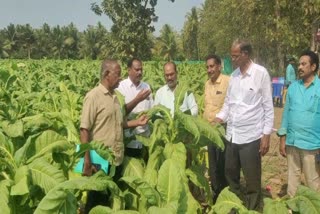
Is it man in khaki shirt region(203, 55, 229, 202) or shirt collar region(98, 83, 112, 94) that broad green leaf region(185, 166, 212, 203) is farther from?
man in khaki shirt region(203, 55, 229, 202)

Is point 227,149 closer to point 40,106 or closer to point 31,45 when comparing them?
point 40,106

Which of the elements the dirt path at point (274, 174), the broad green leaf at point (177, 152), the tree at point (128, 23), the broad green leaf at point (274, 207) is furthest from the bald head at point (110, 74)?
the tree at point (128, 23)

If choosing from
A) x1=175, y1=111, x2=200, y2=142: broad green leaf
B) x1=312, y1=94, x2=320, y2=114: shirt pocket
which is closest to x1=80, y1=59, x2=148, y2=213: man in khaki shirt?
x1=175, y1=111, x2=200, y2=142: broad green leaf

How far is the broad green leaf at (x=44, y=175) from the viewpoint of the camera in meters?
2.92

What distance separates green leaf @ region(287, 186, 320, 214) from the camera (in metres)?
2.71

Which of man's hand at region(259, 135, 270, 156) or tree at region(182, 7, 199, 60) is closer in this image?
man's hand at region(259, 135, 270, 156)

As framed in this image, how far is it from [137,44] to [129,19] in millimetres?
2237

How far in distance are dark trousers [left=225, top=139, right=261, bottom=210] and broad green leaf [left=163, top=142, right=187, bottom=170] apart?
40.8 inches

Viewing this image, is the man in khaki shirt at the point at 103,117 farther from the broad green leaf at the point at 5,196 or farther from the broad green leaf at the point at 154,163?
the broad green leaf at the point at 5,196

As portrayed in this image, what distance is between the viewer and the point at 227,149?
5.06 meters

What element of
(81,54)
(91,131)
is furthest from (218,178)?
(81,54)

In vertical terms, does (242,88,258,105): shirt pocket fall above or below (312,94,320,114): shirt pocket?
above

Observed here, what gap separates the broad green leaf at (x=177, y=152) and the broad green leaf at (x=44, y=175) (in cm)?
127

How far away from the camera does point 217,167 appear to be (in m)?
5.65
